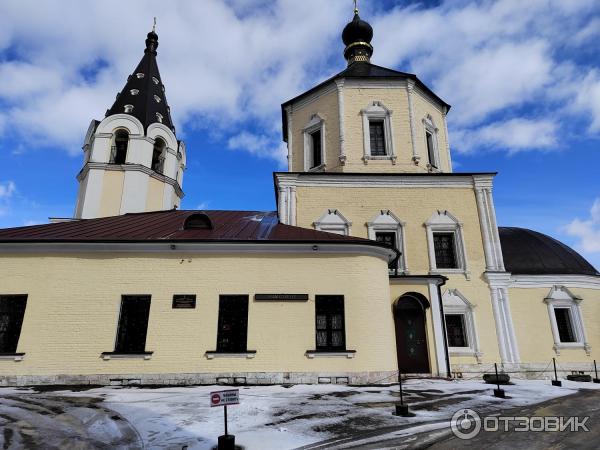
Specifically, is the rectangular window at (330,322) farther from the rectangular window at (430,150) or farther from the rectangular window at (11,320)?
the rectangular window at (430,150)

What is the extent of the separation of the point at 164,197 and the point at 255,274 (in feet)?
40.0

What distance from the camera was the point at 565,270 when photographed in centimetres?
1703

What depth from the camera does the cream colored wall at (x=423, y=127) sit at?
18328 millimetres

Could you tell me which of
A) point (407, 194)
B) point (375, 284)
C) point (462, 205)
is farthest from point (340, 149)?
point (375, 284)

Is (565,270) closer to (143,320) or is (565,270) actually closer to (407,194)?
(407,194)

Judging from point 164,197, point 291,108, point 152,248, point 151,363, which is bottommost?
point 151,363

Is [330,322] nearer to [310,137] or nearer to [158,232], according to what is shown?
[158,232]

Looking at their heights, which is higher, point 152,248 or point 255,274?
point 152,248

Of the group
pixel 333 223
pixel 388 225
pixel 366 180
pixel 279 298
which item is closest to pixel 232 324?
pixel 279 298

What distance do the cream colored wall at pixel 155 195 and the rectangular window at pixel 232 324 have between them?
37.2ft

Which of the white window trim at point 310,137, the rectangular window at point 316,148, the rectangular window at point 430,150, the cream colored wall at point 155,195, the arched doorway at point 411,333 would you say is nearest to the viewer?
the arched doorway at point 411,333

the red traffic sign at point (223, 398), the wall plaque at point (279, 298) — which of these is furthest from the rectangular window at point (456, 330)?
the red traffic sign at point (223, 398)

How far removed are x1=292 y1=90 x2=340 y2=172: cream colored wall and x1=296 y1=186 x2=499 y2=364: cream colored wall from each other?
2.14 metres

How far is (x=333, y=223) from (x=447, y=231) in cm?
487
